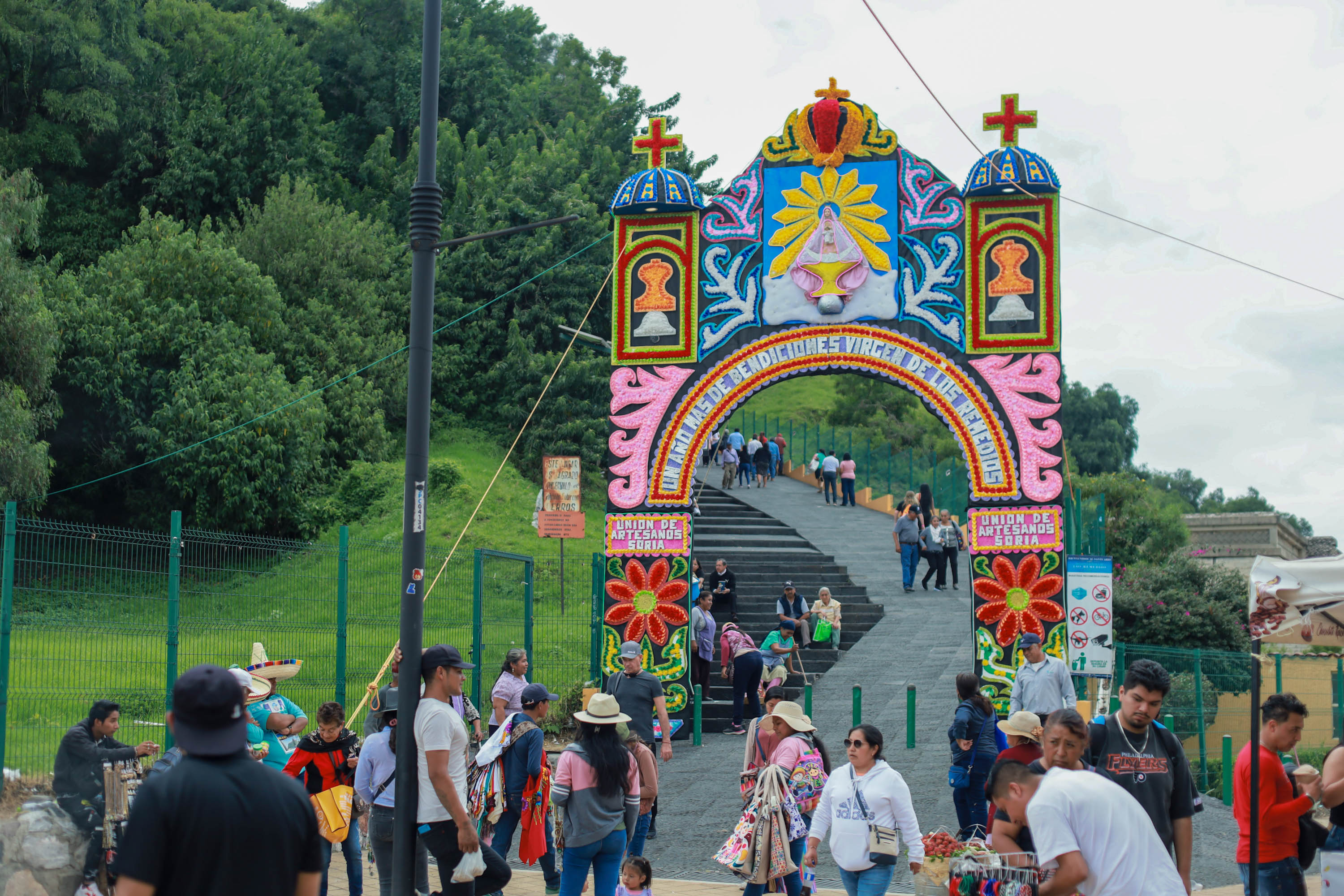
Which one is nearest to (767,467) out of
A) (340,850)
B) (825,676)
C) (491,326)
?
(491,326)

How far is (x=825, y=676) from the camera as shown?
787 inches

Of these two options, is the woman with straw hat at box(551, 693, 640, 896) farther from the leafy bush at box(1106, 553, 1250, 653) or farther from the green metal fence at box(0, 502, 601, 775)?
the leafy bush at box(1106, 553, 1250, 653)

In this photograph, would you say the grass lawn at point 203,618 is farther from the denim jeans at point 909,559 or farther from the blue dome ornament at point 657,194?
the denim jeans at point 909,559

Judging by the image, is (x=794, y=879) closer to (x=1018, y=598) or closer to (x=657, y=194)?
(x=1018, y=598)

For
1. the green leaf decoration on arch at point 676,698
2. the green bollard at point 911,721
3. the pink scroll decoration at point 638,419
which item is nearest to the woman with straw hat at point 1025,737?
the green bollard at point 911,721

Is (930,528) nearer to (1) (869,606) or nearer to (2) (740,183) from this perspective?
(1) (869,606)

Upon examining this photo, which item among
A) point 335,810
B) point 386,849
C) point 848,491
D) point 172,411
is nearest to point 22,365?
point 172,411

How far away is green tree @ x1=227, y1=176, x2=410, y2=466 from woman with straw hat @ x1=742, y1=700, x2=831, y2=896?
26642 mm

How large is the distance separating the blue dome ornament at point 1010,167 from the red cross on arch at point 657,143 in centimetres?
410

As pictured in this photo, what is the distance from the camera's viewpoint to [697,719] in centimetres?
1748

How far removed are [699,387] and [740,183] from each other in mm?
2857

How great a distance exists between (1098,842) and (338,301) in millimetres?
36229

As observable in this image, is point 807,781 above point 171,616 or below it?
below

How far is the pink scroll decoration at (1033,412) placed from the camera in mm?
17219
